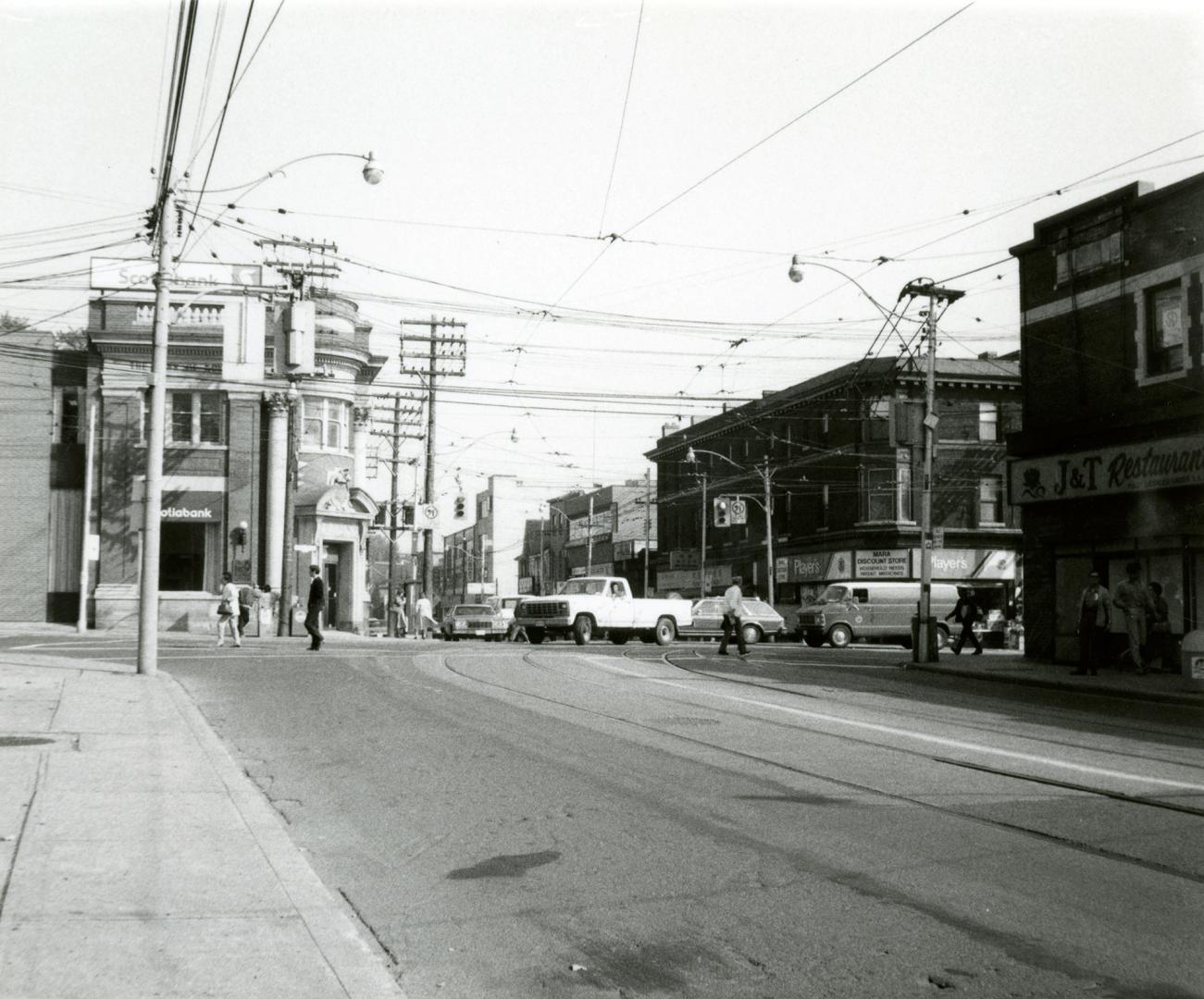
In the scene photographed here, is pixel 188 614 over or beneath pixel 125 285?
beneath

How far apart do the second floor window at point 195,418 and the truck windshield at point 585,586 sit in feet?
41.2

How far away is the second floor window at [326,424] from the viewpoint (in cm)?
4019

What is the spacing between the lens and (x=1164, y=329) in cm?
2345

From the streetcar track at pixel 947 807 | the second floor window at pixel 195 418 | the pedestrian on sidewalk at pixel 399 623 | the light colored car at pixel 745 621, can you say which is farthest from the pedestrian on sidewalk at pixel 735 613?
the pedestrian on sidewalk at pixel 399 623

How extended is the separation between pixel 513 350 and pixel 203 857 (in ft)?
81.8

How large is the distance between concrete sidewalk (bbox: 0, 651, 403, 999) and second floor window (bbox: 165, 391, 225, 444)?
2926 centimetres

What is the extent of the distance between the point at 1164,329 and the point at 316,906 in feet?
72.6

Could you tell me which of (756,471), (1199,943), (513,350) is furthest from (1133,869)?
(756,471)

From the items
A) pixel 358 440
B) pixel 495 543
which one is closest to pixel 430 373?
pixel 358 440

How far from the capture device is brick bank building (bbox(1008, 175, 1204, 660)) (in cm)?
2278

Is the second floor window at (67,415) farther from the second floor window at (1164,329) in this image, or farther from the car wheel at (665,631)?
the second floor window at (1164,329)

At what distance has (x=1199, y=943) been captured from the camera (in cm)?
516

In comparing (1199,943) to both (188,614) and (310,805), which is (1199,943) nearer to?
(310,805)

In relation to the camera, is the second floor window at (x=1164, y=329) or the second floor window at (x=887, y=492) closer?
the second floor window at (x=1164, y=329)
